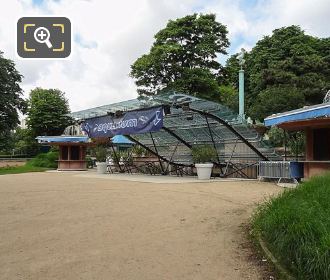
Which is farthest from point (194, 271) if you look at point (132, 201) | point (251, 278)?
point (132, 201)

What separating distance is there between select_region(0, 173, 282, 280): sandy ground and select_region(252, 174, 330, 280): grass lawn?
1.34 feet

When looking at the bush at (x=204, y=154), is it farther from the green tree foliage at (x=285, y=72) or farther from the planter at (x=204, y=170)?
the green tree foliage at (x=285, y=72)

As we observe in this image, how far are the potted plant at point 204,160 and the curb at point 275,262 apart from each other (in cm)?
1233

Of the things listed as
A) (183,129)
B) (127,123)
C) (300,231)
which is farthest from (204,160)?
(300,231)

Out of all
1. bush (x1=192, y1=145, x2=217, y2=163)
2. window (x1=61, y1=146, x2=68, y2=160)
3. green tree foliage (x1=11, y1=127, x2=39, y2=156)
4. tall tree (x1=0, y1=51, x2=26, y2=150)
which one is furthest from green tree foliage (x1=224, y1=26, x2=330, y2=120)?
green tree foliage (x1=11, y1=127, x2=39, y2=156)

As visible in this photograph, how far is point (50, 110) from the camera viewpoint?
5412 centimetres

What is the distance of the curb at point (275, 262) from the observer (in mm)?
4289

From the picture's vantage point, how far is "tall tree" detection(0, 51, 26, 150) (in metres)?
36.8

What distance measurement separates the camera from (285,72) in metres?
34.0

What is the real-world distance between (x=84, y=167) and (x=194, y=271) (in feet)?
95.5

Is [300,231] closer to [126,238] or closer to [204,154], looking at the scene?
[126,238]

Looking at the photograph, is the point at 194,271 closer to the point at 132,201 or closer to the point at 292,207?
the point at 292,207

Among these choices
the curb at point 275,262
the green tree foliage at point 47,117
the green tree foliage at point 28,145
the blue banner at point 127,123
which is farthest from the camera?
the green tree foliage at point 28,145

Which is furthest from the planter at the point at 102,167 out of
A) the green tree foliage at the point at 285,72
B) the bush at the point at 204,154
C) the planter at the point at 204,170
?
the green tree foliage at the point at 285,72
